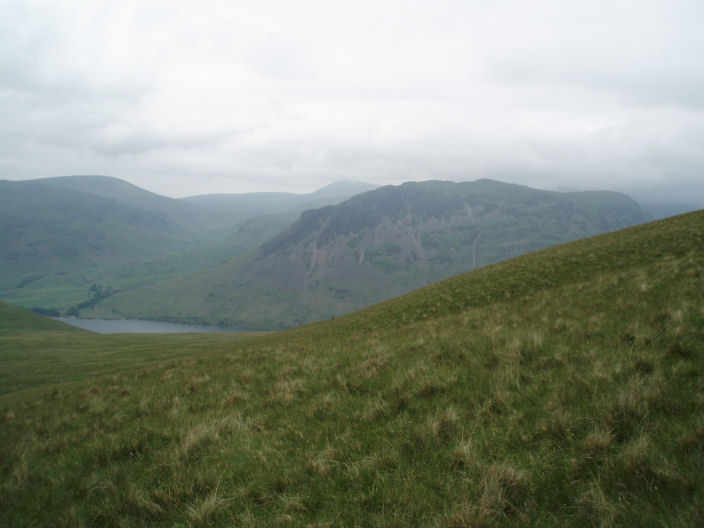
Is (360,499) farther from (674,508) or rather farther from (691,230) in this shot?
(691,230)

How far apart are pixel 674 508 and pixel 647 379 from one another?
9.00 feet

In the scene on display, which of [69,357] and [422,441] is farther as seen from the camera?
[69,357]

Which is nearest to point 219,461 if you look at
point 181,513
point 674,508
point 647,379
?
point 181,513

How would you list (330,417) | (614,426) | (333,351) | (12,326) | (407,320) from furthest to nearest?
(12,326)
(407,320)
(333,351)
(330,417)
(614,426)

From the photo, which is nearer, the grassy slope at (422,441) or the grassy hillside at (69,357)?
the grassy slope at (422,441)

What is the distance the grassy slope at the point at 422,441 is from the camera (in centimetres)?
346

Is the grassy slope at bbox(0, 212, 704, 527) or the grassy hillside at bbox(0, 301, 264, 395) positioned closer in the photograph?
the grassy slope at bbox(0, 212, 704, 527)

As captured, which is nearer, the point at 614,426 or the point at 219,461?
the point at 614,426

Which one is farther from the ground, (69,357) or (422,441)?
(422,441)

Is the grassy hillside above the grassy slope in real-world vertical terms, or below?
below

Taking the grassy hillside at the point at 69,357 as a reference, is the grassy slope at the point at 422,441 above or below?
above

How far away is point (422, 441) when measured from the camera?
193 inches

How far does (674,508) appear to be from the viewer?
2898 millimetres

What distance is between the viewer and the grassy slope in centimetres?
346
